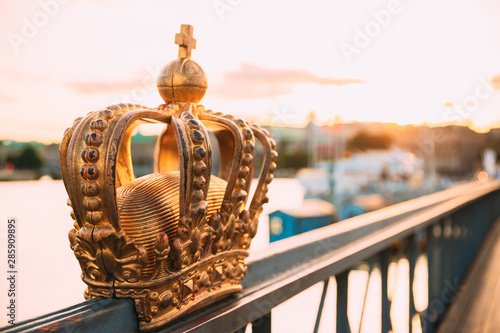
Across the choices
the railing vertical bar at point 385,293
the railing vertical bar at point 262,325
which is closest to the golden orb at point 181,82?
the railing vertical bar at point 262,325

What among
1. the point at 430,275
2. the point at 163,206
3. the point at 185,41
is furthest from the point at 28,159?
the point at 430,275

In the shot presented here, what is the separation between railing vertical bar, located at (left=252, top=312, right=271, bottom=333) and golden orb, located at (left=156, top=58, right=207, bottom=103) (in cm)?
60

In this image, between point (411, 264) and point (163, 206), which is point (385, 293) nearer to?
point (411, 264)

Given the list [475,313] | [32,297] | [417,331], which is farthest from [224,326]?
[475,313]

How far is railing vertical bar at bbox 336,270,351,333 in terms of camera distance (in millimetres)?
1540

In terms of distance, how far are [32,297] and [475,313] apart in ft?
10.1

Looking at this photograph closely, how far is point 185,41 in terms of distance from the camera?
107 centimetres

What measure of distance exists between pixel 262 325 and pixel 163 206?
512 millimetres

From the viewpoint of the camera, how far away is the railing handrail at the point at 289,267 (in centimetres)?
93

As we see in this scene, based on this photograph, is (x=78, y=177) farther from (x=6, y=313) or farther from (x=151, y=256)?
(x=6, y=313)

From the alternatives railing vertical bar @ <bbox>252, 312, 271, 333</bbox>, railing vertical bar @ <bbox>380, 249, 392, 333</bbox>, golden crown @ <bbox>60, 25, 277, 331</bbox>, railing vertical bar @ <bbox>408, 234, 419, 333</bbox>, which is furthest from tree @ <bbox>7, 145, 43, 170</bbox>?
railing vertical bar @ <bbox>408, 234, 419, 333</bbox>

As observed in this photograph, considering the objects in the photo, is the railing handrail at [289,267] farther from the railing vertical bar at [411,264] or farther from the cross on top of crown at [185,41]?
the cross on top of crown at [185,41]

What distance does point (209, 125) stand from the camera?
109 cm

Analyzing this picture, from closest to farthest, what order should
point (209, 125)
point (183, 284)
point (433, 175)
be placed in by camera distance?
point (183, 284), point (209, 125), point (433, 175)
